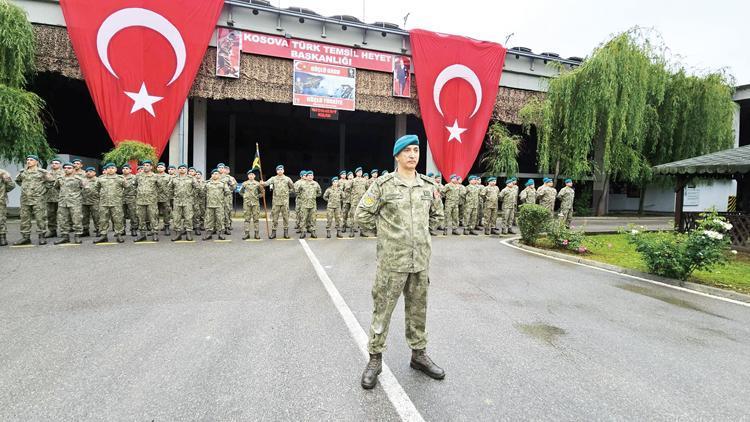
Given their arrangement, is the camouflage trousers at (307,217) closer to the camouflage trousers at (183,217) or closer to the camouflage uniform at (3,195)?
the camouflage trousers at (183,217)

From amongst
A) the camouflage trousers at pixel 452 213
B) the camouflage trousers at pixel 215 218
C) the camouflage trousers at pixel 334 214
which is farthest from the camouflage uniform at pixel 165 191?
the camouflage trousers at pixel 452 213

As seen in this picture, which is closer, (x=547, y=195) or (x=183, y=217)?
(x=183, y=217)

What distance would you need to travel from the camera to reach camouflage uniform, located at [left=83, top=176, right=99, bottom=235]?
391 inches

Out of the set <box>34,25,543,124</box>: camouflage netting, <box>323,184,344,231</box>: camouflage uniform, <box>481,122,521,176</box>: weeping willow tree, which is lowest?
<box>323,184,344,231</box>: camouflage uniform

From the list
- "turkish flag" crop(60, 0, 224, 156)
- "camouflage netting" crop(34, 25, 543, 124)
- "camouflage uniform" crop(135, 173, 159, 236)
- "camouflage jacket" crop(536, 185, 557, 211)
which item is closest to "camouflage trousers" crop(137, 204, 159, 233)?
"camouflage uniform" crop(135, 173, 159, 236)

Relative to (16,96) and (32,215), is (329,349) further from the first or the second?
A: (16,96)

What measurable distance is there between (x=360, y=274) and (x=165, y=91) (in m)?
13.7

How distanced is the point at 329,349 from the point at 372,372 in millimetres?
710

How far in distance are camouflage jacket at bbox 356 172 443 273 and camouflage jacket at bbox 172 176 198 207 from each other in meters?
8.73

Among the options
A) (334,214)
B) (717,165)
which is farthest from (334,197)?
(717,165)

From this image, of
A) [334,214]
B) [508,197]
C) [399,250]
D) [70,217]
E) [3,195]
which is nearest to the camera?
[399,250]

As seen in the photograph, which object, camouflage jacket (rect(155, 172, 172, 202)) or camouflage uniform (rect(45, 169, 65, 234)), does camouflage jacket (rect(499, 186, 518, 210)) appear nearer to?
camouflage jacket (rect(155, 172, 172, 202))

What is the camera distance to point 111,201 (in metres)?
9.74

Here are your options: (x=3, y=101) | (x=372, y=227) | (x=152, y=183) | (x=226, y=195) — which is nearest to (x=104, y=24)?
(x=3, y=101)
